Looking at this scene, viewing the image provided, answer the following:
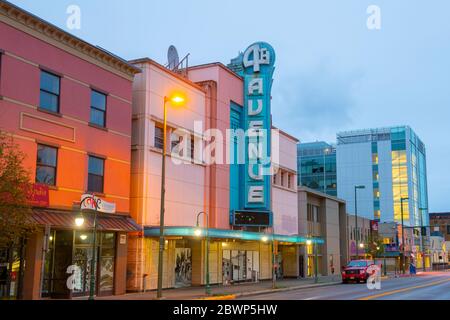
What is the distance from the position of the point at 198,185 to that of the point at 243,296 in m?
10.1

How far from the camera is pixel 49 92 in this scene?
26234mm

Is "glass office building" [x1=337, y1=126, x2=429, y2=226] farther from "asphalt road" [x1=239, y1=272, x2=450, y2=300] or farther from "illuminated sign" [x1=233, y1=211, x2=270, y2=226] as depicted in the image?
"asphalt road" [x1=239, y1=272, x2=450, y2=300]

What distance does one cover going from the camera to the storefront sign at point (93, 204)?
26119 mm

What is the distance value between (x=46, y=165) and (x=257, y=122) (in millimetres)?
21319

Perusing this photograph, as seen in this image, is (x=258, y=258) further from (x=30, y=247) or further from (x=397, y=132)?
(x=397, y=132)

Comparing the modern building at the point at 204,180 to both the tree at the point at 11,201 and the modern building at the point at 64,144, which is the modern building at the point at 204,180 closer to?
the modern building at the point at 64,144

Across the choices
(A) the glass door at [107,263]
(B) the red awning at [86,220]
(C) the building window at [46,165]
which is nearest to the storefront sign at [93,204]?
(B) the red awning at [86,220]

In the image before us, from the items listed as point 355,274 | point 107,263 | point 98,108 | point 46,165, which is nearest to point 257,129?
point 355,274

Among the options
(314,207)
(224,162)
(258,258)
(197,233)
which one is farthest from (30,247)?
(314,207)

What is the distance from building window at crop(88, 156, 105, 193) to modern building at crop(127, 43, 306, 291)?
3.60m

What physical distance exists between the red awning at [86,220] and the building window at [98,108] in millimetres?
4928

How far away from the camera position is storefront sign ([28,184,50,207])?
2418 centimetres

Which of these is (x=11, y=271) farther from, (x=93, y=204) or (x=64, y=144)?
(x=64, y=144)

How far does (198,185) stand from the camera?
3816cm
